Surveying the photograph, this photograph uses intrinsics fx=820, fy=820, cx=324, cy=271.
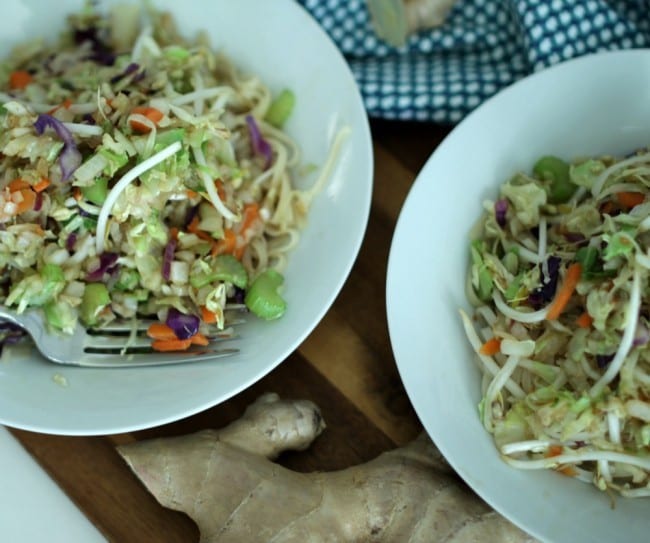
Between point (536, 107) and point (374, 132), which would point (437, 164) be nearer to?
point (536, 107)

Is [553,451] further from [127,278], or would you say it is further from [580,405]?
[127,278]

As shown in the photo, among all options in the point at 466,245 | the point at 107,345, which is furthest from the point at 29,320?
the point at 466,245

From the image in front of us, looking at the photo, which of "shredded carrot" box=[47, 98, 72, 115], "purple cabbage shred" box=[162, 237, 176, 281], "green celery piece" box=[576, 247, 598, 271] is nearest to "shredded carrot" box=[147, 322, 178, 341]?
"purple cabbage shred" box=[162, 237, 176, 281]

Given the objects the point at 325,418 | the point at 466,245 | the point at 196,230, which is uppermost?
the point at 196,230

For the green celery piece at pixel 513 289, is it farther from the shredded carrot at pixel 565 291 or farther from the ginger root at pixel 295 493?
the ginger root at pixel 295 493

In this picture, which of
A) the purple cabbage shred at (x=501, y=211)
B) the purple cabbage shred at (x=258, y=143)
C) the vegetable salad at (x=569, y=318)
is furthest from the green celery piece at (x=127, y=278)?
the purple cabbage shred at (x=501, y=211)

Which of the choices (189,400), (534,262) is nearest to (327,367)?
(189,400)

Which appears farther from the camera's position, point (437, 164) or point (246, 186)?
point (246, 186)
